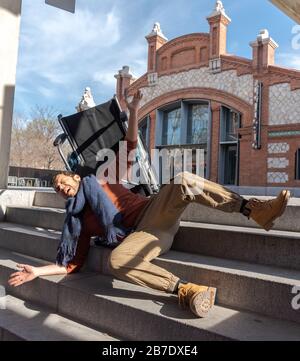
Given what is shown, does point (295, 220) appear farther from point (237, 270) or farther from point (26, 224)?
point (26, 224)

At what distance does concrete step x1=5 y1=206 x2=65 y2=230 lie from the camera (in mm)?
3840

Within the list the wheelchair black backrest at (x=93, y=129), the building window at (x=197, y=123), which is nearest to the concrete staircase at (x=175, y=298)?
the wheelchair black backrest at (x=93, y=129)

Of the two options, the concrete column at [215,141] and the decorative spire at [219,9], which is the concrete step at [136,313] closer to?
the concrete column at [215,141]

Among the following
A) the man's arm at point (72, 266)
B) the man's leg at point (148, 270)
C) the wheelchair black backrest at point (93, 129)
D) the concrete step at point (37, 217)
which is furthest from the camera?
the wheelchair black backrest at point (93, 129)

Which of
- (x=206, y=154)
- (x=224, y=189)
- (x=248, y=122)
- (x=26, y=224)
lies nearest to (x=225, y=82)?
(x=248, y=122)

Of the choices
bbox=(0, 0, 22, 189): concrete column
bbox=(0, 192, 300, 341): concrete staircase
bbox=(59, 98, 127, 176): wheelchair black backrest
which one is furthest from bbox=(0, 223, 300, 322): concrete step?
bbox=(0, 0, 22, 189): concrete column

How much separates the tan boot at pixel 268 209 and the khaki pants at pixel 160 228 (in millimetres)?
→ 94

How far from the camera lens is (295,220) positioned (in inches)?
109

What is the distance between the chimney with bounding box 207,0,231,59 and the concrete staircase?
14.8 metres

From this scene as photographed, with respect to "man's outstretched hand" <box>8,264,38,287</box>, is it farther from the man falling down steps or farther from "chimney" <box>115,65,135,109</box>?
"chimney" <box>115,65,135,109</box>

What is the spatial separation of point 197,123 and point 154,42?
5.23m

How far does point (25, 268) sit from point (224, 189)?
1.50m

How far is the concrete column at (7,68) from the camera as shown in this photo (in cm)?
486
